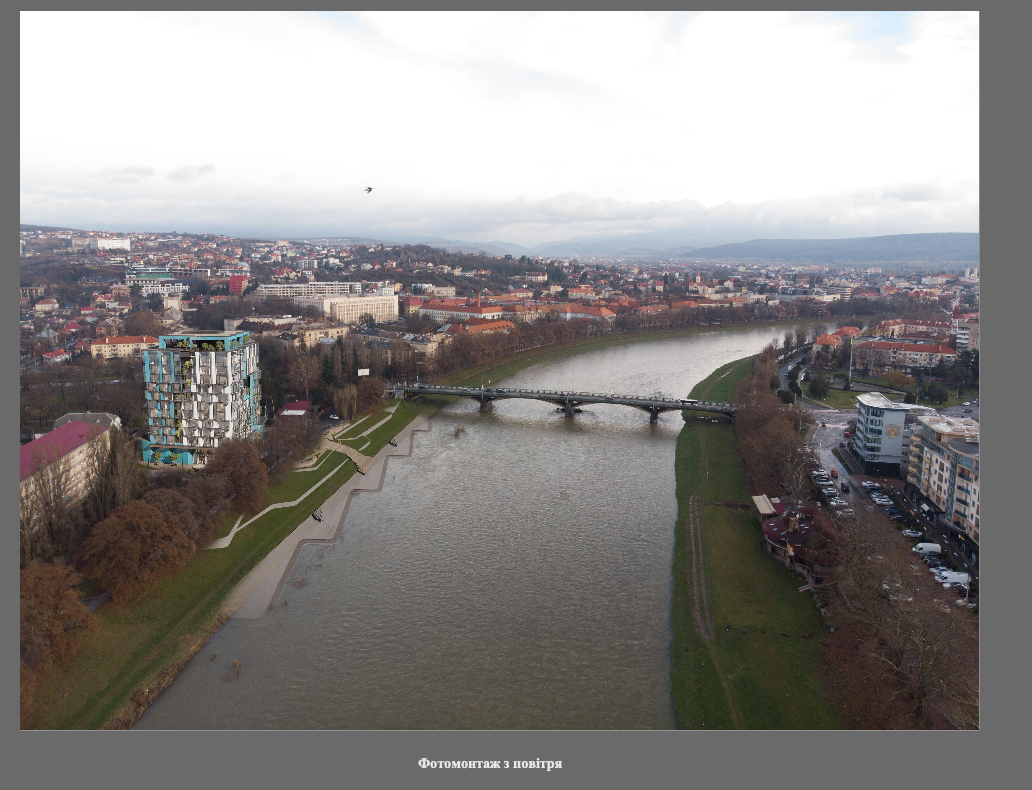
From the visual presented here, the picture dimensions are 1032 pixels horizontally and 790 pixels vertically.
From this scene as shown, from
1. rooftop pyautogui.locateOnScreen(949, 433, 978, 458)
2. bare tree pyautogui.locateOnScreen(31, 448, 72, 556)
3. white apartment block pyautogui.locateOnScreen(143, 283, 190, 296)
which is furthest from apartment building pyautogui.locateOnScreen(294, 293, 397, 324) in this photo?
rooftop pyautogui.locateOnScreen(949, 433, 978, 458)

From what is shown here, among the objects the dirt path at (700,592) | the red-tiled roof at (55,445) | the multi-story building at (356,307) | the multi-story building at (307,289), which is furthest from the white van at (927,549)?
the multi-story building at (307,289)

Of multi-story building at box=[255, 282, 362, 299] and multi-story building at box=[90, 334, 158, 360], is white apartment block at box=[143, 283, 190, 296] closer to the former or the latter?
multi-story building at box=[255, 282, 362, 299]

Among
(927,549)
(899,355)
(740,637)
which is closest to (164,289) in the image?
(899,355)

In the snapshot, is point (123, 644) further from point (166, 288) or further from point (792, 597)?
point (166, 288)

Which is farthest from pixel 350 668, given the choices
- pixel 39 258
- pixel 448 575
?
pixel 39 258

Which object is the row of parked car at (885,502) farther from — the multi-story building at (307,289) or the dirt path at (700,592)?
the multi-story building at (307,289)

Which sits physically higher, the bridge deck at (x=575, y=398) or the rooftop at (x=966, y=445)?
the bridge deck at (x=575, y=398)

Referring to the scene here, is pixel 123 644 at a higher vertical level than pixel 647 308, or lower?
lower
